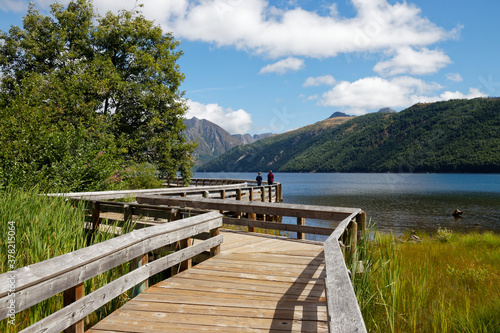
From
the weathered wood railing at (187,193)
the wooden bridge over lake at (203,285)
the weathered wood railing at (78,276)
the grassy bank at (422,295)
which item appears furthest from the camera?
the weathered wood railing at (187,193)

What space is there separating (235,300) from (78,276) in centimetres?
191

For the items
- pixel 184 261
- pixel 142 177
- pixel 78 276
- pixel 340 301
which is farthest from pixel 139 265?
pixel 142 177

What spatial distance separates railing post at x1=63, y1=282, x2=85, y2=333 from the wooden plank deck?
28 cm

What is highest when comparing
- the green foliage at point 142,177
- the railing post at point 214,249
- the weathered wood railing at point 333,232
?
the green foliage at point 142,177

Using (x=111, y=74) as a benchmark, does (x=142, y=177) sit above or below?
below

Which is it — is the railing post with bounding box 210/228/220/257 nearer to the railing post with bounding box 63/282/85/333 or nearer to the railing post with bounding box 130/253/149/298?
the railing post with bounding box 130/253/149/298

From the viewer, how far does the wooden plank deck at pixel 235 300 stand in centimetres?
344

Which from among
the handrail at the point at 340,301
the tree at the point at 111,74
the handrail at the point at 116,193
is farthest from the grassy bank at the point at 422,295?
the tree at the point at 111,74

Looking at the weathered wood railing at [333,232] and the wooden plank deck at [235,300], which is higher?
the weathered wood railing at [333,232]

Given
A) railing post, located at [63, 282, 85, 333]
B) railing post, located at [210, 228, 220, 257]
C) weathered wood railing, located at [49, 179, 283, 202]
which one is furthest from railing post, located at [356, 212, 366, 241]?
weathered wood railing, located at [49, 179, 283, 202]

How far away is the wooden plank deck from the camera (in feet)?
11.3

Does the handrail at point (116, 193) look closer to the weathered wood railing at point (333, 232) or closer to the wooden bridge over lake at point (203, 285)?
the weathered wood railing at point (333, 232)

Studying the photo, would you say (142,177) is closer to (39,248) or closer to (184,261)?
(184,261)

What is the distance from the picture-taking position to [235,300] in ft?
13.7
